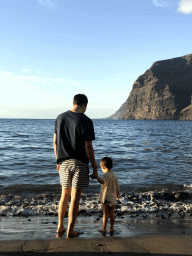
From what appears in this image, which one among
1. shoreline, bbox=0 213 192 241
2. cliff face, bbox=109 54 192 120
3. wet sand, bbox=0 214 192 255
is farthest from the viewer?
cliff face, bbox=109 54 192 120

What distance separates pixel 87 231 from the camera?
405 centimetres

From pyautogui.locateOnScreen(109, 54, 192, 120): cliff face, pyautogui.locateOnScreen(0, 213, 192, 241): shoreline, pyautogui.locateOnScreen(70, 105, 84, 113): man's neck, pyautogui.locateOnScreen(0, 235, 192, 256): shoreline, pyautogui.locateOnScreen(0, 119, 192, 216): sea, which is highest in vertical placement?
pyautogui.locateOnScreen(109, 54, 192, 120): cliff face

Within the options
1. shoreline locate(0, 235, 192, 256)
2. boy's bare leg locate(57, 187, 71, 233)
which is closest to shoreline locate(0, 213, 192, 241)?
boy's bare leg locate(57, 187, 71, 233)

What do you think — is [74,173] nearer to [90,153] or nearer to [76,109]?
[90,153]

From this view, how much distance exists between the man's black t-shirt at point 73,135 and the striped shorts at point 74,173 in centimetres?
8

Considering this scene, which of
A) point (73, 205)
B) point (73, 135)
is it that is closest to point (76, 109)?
point (73, 135)

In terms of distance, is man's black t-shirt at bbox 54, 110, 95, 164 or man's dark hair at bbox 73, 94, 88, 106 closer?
man's black t-shirt at bbox 54, 110, 95, 164

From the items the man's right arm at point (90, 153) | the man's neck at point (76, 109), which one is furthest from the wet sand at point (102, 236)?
the man's neck at point (76, 109)

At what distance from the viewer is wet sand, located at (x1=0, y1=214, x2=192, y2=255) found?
315 cm

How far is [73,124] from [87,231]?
1980 millimetres

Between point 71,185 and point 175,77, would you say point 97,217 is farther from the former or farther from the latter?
point 175,77

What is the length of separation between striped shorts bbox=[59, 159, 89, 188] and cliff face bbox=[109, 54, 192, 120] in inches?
6155

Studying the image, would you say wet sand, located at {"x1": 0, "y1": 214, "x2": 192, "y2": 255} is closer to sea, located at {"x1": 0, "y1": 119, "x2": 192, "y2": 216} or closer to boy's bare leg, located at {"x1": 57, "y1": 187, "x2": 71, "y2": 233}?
boy's bare leg, located at {"x1": 57, "y1": 187, "x2": 71, "y2": 233}

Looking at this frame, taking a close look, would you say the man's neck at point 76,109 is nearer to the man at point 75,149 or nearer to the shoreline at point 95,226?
the man at point 75,149
